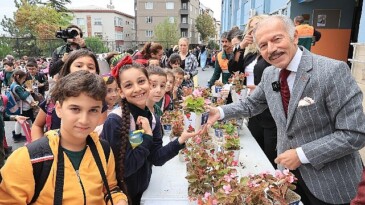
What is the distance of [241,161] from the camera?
215cm

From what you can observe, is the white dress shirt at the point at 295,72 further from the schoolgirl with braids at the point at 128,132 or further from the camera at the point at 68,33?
the camera at the point at 68,33

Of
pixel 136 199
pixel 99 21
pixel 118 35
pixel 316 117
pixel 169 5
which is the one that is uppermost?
pixel 169 5

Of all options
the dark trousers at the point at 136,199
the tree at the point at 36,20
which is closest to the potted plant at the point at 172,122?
the dark trousers at the point at 136,199

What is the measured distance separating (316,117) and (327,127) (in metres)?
0.08

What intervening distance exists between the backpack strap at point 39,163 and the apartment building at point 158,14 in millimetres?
51570

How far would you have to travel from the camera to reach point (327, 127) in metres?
1.57

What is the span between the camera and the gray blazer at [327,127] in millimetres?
1464

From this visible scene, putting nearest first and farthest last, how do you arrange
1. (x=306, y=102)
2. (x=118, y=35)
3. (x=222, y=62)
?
(x=306, y=102), (x=222, y=62), (x=118, y=35)

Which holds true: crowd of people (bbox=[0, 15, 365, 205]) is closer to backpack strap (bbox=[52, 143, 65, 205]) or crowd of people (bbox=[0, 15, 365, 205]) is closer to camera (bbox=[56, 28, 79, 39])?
backpack strap (bbox=[52, 143, 65, 205])

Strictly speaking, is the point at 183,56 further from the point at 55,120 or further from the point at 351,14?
the point at 351,14

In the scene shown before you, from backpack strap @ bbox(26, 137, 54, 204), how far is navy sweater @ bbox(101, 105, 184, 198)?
41cm

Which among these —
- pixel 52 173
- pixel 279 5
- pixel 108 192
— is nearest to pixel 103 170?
pixel 108 192

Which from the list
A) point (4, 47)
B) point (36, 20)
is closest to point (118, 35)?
point (36, 20)

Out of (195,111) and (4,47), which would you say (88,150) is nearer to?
(195,111)
